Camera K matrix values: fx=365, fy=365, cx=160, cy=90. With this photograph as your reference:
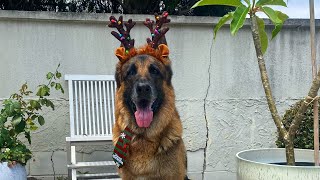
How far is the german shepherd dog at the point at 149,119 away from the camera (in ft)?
7.97

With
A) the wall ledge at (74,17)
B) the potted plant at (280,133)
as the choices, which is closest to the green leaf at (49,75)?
the wall ledge at (74,17)

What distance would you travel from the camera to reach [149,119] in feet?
7.89

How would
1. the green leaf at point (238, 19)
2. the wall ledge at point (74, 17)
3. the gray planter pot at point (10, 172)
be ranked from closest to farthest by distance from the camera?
the green leaf at point (238, 19) < the gray planter pot at point (10, 172) < the wall ledge at point (74, 17)

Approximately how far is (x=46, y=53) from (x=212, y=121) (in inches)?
89.9

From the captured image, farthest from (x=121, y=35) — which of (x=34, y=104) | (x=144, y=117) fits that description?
(x=34, y=104)

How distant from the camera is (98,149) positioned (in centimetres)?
456

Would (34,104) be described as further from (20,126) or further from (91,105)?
(91,105)

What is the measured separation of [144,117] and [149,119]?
0.12 feet

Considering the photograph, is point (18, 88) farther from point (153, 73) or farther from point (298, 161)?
point (298, 161)

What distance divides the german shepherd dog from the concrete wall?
6.90 feet

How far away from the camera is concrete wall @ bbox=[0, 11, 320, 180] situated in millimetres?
4438

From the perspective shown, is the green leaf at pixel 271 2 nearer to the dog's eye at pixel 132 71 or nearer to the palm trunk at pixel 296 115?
the palm trunk at pixel 296 115

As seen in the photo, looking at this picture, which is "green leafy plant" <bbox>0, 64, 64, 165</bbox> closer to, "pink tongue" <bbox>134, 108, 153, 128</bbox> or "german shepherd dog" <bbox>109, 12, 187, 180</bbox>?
"german shepherd dog" <bbox>109, 12, 187, 180</bbox>

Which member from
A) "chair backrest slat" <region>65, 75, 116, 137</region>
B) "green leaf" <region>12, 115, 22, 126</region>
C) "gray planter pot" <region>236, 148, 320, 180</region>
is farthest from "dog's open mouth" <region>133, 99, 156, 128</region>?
"chair backrest slat" <region>65, 75, 116, 137</region>
